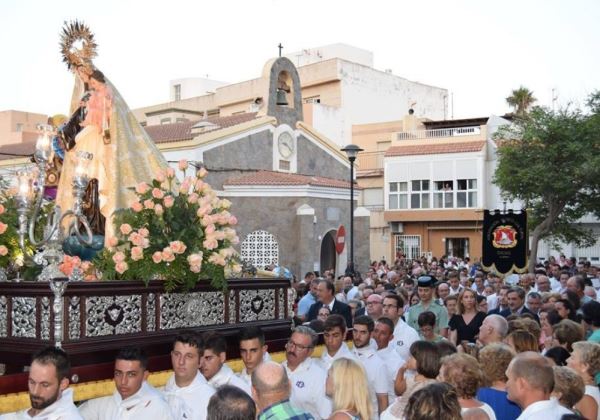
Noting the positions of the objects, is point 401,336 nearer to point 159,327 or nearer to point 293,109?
point 159,327

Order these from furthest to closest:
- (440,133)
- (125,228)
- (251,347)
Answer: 1. (440,133)
2. (125,228)
3. (251,347)

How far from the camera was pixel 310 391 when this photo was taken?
639cm

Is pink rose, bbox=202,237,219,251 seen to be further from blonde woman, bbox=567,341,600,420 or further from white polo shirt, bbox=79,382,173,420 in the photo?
blonde woman, bbox=567,341,600,420

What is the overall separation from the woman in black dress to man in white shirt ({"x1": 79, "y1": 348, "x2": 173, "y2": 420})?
4.88 metres

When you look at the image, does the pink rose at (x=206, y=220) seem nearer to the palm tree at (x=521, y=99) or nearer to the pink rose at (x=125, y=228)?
the pink rose at (x=125, y=228)

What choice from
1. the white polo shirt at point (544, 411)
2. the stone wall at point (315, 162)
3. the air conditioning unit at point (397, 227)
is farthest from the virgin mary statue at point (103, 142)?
the air conditioning unit at point (397, 227)

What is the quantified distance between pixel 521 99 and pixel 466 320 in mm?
37992

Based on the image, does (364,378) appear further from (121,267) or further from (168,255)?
(121,267)

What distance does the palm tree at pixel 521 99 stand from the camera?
148 feet

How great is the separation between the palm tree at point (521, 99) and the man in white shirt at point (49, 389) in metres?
43.0

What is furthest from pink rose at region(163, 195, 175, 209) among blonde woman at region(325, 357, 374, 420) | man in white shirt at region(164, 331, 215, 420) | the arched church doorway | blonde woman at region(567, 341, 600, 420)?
the arched church doorway

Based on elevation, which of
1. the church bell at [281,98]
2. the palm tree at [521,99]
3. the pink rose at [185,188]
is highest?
the palm tree at [521,99]

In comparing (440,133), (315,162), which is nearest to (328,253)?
(315,162)

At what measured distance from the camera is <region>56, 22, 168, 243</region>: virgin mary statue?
869cm
